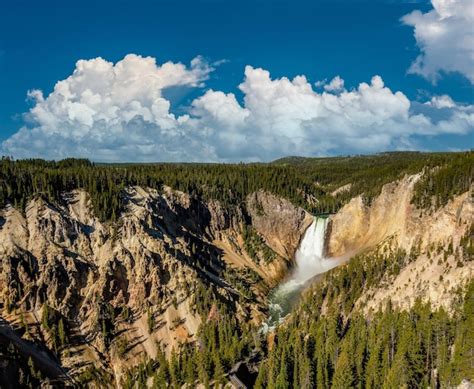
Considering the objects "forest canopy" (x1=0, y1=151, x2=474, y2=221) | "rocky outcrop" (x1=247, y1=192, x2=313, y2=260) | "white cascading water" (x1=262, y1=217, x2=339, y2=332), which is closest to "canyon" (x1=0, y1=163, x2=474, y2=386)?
"white cascading water" (x1=262, y1=217, x2=339, y2=332)

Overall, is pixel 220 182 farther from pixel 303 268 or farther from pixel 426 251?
pixel 426 251

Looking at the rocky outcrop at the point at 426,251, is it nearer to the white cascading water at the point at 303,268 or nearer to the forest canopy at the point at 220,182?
the forest canopy at the point at 220,182

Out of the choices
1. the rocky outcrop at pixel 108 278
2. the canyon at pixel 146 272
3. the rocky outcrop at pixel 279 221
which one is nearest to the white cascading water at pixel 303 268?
the canyon at pixel 146 272

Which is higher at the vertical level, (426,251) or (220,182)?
(220,182)

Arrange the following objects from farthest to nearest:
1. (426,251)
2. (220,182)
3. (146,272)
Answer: (220,182)
(146,272)
(426,251)

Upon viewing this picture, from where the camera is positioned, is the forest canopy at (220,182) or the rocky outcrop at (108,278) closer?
the rocky outcrop at (108,278)

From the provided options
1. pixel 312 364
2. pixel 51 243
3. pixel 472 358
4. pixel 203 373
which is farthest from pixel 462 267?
pixel 51 243

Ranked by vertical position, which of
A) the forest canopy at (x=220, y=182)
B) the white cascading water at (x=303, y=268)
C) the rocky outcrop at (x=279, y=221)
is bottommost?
the white cascading water at (x=303, y=268)

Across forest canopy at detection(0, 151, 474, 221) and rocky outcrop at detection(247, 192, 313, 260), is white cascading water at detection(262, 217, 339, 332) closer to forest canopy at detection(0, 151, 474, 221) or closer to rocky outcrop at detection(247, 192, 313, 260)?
rocky outcrop at detection(247, 192, 313, 260)

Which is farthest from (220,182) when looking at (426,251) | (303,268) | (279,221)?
(426,251)
